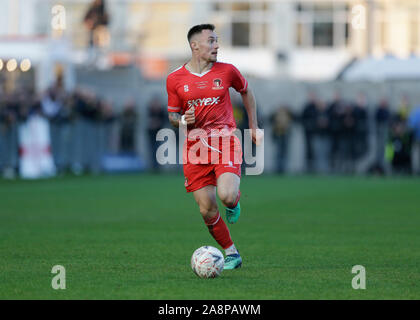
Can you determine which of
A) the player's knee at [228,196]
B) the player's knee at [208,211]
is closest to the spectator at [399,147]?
the player's knee at [208,211]

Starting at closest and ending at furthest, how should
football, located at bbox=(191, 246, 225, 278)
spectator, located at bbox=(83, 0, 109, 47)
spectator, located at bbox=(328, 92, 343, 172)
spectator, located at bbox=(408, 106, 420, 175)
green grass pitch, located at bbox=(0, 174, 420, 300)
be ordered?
1. green grass pitch, located at bbox=(0, 174, 420, 300)
2. football, located at bbox=(191, 246, 225, 278)
3. spectator, located at bbox=(408, 106, 420, 175)
4. spectator, located at bbox=(328, 92, 343, 172)
5. spectator, located at bbox=(83, 0, 109, 47)

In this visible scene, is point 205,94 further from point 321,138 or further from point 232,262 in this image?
point 321,138

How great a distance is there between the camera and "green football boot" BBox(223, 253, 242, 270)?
9.96 m

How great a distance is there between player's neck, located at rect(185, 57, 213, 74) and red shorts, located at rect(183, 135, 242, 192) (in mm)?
729

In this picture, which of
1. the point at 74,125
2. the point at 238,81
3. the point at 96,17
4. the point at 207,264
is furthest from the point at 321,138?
the point at 207,264

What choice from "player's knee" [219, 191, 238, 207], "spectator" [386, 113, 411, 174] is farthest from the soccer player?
"spectator" [386, 113, 411, 174]

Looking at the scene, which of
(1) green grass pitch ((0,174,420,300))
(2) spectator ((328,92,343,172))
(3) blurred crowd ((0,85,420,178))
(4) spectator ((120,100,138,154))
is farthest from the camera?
(4) spectator ((120,100,138,154))

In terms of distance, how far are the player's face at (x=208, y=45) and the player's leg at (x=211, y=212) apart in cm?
133

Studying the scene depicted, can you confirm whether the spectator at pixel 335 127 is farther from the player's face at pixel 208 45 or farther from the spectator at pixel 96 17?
the player's face at pixel 208 45

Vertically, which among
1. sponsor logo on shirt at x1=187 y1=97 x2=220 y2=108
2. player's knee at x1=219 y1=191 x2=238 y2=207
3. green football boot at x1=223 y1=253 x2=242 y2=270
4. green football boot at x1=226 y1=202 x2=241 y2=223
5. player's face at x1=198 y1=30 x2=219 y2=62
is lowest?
green football boot at x1=223 y1=253 x2=242 y2=270

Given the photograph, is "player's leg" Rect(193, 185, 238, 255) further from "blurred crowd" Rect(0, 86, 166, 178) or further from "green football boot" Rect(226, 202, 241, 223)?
"blurred crowd" Rect(0, 86, 166, 178)

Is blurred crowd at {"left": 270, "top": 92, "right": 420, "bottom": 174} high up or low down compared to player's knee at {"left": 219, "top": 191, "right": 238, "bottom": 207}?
up

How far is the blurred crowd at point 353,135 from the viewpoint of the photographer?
31062 mm

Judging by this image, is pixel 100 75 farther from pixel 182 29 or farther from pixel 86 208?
pixel 182 29
